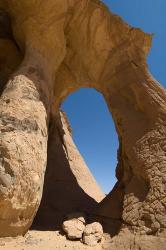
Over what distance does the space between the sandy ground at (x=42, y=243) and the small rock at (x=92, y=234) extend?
0.08 m

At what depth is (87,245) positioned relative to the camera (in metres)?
4.18

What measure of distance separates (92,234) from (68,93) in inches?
169

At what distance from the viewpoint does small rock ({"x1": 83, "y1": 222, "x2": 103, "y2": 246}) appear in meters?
4.25

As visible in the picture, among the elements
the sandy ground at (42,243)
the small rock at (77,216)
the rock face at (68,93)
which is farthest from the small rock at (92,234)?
the rock face at (68,93)

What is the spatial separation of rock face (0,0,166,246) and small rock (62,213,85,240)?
68 cm

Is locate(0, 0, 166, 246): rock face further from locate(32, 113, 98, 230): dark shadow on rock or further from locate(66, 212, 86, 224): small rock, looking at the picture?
locate(66, 212, 86, 224): small rock

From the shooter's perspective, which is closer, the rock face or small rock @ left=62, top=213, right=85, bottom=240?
the rock face

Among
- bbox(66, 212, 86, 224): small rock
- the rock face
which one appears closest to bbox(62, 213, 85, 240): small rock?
bbox(66, 212, 86, 224): small rock

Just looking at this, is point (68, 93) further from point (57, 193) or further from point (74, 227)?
point (74, 227)

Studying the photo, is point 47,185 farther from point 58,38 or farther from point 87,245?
point 58,38

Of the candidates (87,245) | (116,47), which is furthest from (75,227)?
(116,47)

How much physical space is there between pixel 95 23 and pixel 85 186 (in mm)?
4433

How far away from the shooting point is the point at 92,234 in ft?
14.4

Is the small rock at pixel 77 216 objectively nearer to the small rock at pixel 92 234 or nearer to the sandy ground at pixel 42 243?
the small rock at pixel 92 234
